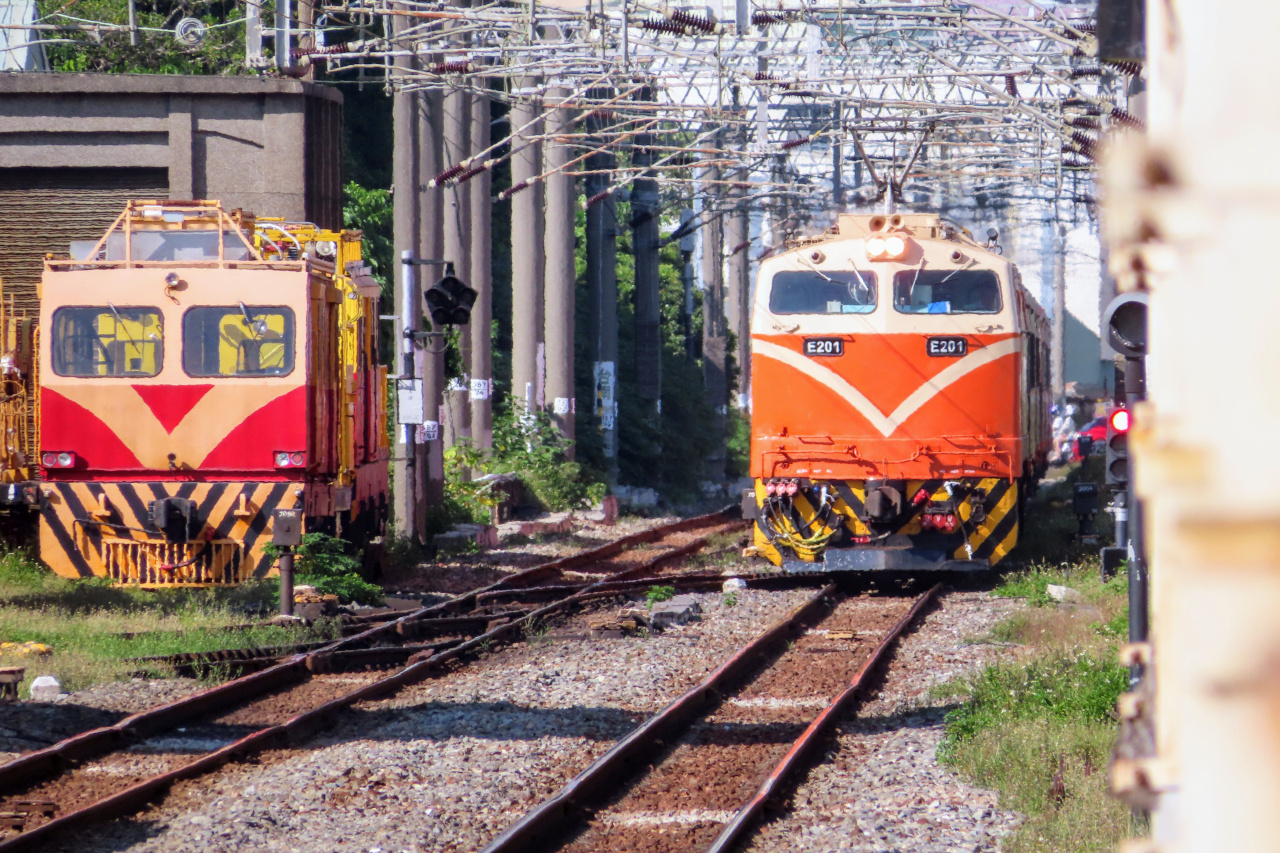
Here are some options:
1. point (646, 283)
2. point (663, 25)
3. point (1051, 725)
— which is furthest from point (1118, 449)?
point (646, 283)

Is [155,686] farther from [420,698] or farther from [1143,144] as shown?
[1143,144]

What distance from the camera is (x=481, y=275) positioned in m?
25.9

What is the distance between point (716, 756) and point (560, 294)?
68.1 ft

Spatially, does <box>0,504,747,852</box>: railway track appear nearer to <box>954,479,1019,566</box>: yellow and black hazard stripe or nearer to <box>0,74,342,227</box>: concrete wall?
<box>954,479,1019,566</box>: yellow and black hazard stripe

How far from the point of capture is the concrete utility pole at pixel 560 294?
28531mm

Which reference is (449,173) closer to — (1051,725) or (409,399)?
(409,399)

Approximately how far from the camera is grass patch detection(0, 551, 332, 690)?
426 inches

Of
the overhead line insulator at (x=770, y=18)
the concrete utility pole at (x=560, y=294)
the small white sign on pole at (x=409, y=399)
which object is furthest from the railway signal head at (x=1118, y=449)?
the concrete utility pole at (x=560, y=294)

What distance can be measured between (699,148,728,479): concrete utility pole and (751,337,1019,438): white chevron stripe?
82.9 ft

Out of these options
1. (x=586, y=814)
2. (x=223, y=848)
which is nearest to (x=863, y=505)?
(x=586, y=814)

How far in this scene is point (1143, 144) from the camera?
1440 millimetres

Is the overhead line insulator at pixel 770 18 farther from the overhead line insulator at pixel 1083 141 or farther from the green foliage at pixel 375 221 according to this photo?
the green foliage at pixel 375 221

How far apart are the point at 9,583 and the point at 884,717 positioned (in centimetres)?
876

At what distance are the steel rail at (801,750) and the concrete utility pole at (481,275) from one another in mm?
13755
